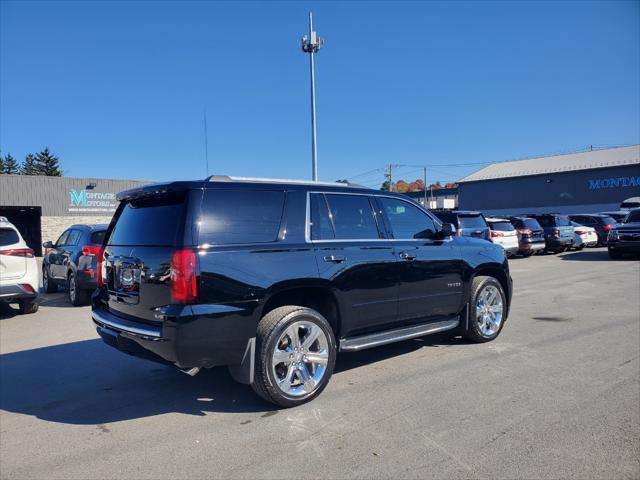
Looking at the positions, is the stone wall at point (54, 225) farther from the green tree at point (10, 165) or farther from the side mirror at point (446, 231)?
the green tree at point (10, 165)

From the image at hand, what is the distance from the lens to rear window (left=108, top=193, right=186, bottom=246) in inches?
154

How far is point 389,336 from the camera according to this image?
4.96 m

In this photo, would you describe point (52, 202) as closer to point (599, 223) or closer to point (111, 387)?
point (111, 387)

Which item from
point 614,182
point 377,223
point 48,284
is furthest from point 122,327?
point 614,182

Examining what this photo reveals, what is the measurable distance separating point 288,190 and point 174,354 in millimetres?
1737

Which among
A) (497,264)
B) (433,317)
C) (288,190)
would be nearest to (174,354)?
(288,190)

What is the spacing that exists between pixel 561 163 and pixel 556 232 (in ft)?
126

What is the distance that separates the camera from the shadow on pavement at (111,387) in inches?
167

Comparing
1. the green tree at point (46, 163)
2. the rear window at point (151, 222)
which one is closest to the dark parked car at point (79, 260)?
the rear window at point (151, 222)

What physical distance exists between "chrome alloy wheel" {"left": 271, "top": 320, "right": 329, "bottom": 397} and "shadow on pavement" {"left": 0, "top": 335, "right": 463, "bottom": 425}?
0.29m

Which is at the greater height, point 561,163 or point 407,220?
point 561,163

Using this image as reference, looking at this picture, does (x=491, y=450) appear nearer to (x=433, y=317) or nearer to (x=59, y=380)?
(x=433, y=317)

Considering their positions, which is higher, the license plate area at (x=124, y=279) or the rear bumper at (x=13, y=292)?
the license plate area at (x=124, y=279)

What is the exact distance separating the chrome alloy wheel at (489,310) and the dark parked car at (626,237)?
1339cm
